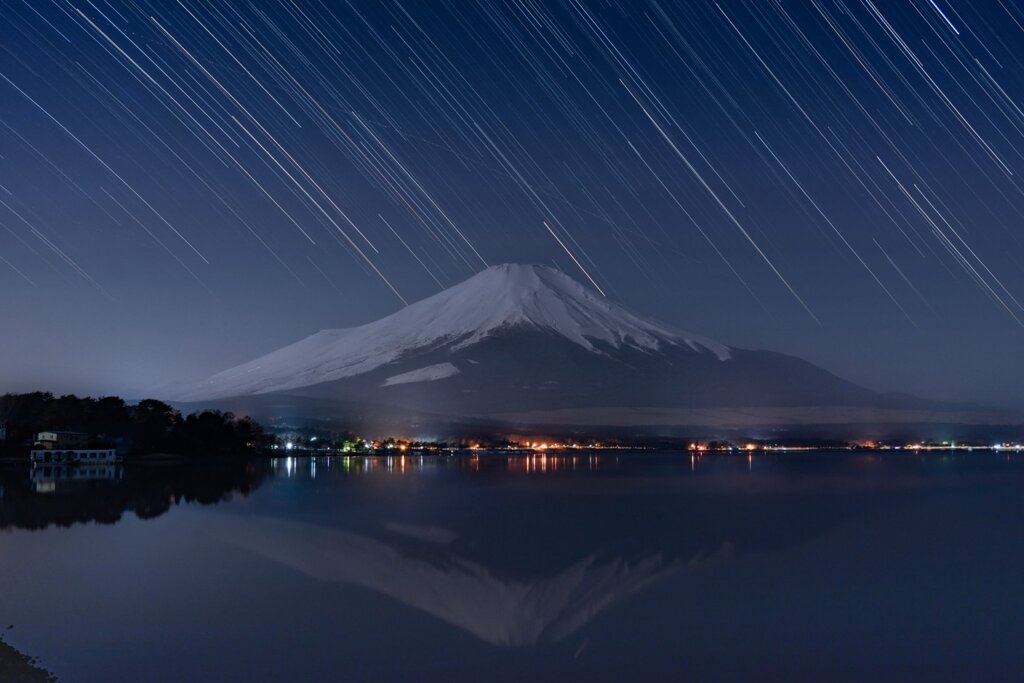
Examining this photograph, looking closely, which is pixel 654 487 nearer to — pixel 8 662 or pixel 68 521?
pixel 68 521

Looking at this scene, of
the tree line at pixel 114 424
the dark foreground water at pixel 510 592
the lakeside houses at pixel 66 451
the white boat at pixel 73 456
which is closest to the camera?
the dark foreground water at pixel 510 592

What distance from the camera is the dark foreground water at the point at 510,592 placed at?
13711mm

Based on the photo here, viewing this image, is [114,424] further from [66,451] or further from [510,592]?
[510,592]

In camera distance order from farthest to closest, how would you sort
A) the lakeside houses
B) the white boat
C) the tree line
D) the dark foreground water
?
the tree line
the lakeside houses
the white boat
the dark foreground water

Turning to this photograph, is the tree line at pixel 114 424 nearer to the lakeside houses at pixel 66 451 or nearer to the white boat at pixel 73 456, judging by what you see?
the lakeside houses at pixel 66 451

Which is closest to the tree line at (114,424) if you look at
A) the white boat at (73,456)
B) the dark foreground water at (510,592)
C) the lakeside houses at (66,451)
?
the lakeside houses at (66,451)

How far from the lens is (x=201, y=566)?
22.0 m

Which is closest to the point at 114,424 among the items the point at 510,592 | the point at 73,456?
the point at 73,456

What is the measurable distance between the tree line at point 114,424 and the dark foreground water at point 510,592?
5026 centimetres

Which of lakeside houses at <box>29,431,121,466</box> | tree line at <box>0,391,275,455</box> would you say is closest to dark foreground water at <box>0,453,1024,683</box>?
lakeside houses at <box>29,431,121,466</box>

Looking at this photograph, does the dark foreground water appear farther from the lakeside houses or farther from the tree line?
the tree line

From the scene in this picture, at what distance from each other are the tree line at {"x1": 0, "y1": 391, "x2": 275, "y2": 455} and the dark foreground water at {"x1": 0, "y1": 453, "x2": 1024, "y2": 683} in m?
50.3

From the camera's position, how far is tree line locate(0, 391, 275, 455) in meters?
86.8

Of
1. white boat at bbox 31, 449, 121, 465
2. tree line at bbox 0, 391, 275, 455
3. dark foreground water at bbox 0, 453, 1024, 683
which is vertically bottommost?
dark foreground water at bbox 0, 453, 1024, 683
